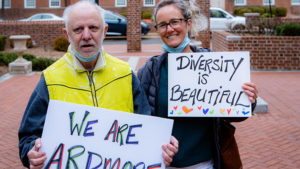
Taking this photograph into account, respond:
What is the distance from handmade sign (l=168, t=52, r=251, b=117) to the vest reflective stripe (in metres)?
0.40

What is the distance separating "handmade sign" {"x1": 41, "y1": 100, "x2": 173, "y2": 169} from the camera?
2.00 meters

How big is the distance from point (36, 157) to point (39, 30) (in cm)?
1900

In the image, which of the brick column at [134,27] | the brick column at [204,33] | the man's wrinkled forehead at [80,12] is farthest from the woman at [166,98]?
the brick column at [134,27]

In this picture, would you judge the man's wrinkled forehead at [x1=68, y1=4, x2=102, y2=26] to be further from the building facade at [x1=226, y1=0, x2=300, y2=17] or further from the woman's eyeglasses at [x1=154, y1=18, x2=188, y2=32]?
the building facade at [x1=226, y1=0, x2=300, y2=17]

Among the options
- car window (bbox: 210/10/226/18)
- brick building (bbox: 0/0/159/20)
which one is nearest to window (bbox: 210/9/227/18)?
car window (bbox: 210/10/226/18)

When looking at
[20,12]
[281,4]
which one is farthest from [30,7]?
[281,4]

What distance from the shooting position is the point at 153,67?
2.44 meters

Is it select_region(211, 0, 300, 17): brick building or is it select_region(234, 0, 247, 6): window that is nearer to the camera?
select_region(211, 0, 300, 17): brick building

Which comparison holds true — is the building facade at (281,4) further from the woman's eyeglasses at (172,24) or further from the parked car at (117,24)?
the woman's eyeglasses at (172,24)

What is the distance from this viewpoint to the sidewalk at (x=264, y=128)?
4.91 metres

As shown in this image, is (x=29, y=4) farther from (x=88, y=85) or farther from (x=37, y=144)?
(x=37, y=144)

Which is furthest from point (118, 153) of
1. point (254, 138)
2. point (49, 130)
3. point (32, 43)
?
point (32, 43)

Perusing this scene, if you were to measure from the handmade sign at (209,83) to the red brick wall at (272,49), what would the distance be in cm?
986

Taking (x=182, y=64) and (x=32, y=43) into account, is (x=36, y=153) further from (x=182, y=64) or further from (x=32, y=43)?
(x=32, y=43)
